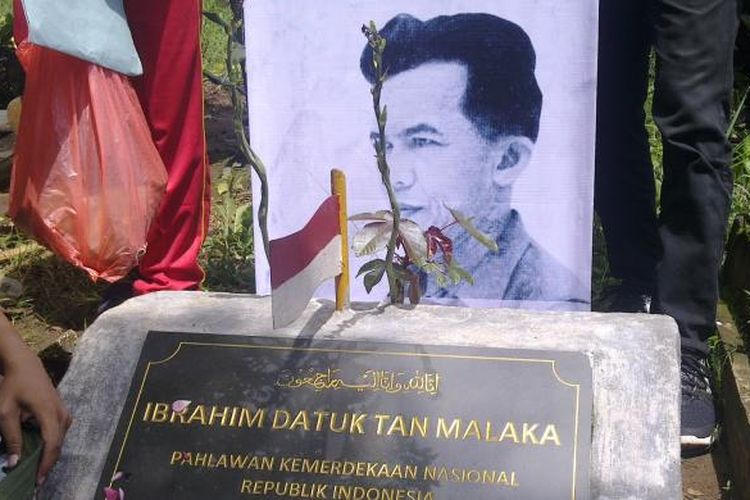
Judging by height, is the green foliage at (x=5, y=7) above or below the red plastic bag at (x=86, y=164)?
above

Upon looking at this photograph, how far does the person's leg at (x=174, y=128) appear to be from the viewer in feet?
9.52

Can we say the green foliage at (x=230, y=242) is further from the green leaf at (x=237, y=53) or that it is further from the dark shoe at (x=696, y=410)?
the dark shoe at (x=696, y=410)

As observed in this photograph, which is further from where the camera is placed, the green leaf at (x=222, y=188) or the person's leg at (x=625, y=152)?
the green leaf at (x=222, y=188)

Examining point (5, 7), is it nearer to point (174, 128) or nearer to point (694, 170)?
point (174, 128)

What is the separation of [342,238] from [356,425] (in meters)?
0.39

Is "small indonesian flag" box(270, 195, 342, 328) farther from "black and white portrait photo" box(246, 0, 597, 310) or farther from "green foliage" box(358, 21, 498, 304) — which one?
"black and white portrait photo" box(246, 0, 597, 310)

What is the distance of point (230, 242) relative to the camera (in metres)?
3.79

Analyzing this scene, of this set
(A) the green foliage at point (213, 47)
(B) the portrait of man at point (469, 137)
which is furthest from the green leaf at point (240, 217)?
(A) the green foliage at point (213, 47)

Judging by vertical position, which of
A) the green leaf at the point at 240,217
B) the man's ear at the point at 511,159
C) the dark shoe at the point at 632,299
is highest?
the man's ear at the point at 511,159

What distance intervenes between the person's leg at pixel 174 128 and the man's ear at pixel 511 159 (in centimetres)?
86

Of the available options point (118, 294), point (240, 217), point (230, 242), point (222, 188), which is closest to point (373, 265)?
point (118, 294)

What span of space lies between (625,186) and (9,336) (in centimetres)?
175

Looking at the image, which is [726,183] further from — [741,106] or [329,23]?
[741,106]

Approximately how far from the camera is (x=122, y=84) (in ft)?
9.47
